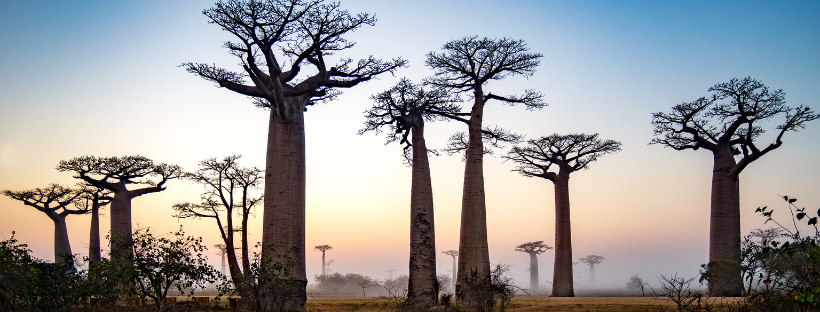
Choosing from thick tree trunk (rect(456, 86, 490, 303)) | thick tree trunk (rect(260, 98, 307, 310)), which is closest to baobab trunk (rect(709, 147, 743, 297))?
thick tree trunk (rect(456, 86, 490, 303))

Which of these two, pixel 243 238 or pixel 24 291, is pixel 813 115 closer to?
pixel 243 238

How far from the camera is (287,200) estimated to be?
11.9m

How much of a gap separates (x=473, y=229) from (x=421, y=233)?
4.39 ft

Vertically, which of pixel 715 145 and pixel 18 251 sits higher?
pixel 715 145

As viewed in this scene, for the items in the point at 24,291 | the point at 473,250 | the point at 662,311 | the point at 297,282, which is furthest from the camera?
the point at 473,250

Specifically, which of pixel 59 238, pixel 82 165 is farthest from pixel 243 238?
pixel 59 238

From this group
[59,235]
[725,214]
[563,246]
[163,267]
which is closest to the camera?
[163,267]

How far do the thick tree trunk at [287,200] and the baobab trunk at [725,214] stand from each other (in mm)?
12058

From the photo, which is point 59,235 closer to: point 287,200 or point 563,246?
point 287,200

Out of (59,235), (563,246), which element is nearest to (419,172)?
(563,246)

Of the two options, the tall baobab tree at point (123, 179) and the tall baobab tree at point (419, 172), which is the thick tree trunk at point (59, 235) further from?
the tall baobab tree at point (419, 172)

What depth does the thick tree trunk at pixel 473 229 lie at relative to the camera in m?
14.0

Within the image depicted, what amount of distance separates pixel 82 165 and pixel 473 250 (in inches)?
529

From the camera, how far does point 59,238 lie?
2248 cm
